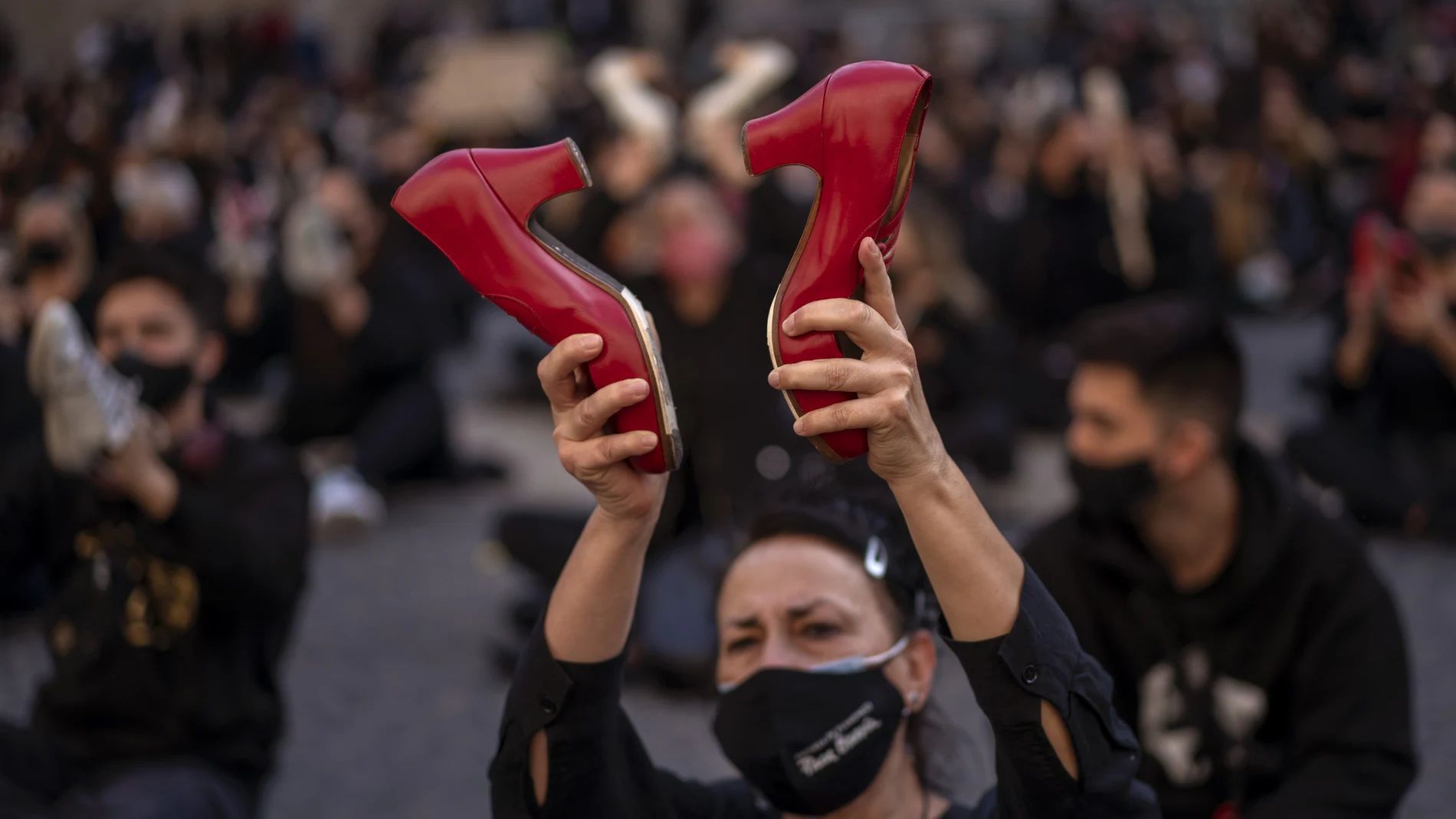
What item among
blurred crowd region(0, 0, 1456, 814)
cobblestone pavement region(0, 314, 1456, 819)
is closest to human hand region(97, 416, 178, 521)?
blurred crowd region(0, 0, 1456, 814)

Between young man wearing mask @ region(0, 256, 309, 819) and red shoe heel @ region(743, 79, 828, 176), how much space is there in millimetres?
1526

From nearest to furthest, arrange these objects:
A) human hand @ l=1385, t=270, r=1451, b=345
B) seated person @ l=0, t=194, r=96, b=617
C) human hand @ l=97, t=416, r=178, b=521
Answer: human hand @ l=97, t=416, r=178, b=521 → seated person @ l=0, t=194, r=96, b=617 → human hand @ l=1385, t=270, r=1451, b=345

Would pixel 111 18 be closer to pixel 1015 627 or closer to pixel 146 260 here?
pixel 146 260

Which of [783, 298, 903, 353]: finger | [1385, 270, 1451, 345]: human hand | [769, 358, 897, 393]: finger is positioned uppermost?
[783, 298, 903, 353]: finger

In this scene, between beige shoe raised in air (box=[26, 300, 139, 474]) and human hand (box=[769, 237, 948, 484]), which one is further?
beige shoe raised in air (box=[26, 300, 139, 474])

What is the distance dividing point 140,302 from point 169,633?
0.72m

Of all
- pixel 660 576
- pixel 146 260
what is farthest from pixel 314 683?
pixel 146 260

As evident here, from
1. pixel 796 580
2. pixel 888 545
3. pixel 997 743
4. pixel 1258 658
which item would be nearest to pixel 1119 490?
pixel 1258 658

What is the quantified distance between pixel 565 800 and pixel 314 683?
2.91 meters

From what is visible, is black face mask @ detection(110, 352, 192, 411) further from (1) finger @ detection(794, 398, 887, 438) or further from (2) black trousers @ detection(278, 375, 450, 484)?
(2) black trousers @ detection(278, 375, 450, 484)

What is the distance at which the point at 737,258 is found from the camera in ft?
16.0

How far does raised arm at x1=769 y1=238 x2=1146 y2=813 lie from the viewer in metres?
1.30

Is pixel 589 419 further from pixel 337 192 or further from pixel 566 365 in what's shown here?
pixel 337 192

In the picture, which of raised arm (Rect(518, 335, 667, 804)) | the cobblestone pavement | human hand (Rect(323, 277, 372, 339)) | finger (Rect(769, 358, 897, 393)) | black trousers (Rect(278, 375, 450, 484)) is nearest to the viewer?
finger (Rect(769, 358, 897, 393))
